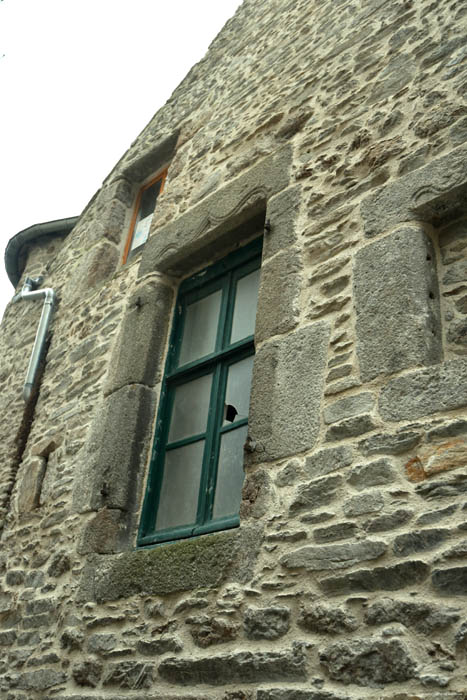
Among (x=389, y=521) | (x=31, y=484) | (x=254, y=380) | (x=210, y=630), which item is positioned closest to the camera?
(x=389, y=521)

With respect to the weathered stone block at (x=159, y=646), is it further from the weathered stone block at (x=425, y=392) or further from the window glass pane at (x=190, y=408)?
the weathered stone block at (x=425, y=392)

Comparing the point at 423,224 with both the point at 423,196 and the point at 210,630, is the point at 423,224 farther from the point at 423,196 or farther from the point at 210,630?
the point at 210,630

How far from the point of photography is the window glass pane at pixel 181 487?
11.7 ft

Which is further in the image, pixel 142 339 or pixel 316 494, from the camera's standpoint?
pixel 142 339

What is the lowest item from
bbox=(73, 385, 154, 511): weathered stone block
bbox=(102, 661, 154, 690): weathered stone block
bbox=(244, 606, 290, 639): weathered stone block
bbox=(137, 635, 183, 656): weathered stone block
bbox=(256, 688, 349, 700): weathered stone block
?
bbox=(256, 688, 349, 700): weathered stone block

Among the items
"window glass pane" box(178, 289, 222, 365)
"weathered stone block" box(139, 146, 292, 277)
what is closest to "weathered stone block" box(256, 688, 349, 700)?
"window glass pane" box(178, 289, 222, 365)

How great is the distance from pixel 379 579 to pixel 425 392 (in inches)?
27.2

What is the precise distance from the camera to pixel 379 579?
224 centimetres

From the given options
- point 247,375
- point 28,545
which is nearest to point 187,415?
point 247,375

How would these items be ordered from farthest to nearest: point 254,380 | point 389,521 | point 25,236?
point 25,236 < point 254,380 < point 389,521

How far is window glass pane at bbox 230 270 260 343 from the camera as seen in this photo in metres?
3.82

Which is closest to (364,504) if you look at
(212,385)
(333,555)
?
(333,555)

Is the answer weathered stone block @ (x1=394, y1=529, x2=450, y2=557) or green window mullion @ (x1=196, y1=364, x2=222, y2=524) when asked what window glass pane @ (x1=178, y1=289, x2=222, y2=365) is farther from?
weathered stone block @ (x1=394, y1=529, x2=450, y2=557)

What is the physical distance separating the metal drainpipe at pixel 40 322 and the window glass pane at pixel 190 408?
1.81 meters
